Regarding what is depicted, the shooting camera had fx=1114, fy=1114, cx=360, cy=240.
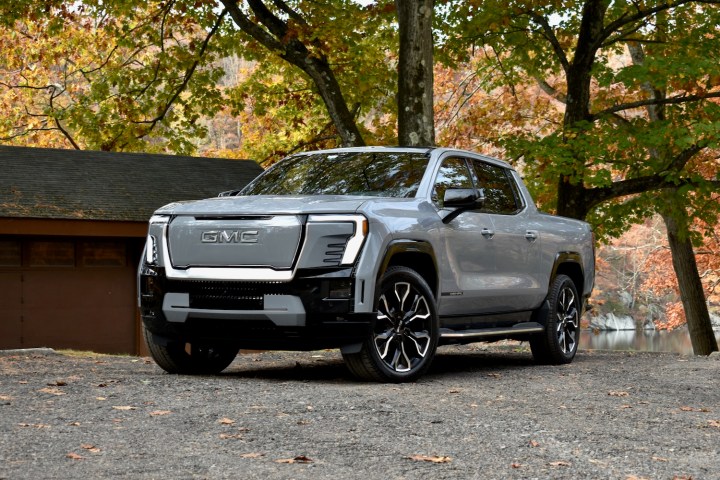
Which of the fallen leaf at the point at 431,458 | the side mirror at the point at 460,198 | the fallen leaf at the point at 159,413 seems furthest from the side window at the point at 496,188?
the fallen leaf at the point at 431,458

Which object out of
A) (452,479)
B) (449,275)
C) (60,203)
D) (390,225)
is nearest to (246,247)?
(390,225)

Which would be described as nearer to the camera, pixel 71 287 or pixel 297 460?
pixel 297 460

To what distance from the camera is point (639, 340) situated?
69.4m

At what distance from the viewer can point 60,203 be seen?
19.9 metres

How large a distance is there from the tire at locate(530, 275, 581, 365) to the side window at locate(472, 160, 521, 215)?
1.15 meters

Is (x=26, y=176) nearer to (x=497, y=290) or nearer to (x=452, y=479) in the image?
(x=497, y=290)

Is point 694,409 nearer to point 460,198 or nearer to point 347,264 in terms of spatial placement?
point 460,198

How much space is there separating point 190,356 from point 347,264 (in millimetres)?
2258

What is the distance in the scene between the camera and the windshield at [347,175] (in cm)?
984

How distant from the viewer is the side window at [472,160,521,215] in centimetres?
1093

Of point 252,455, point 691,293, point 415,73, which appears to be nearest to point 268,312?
point 252,455

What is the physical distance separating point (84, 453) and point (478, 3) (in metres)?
19.1

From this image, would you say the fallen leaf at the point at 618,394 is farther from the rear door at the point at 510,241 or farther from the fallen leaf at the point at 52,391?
the fallen leaf at the point at 52,391

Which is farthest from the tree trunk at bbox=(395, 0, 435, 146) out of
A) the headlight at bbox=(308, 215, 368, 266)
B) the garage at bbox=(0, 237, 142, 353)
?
the headlight at bbox=(308, 215, 368, 266)
